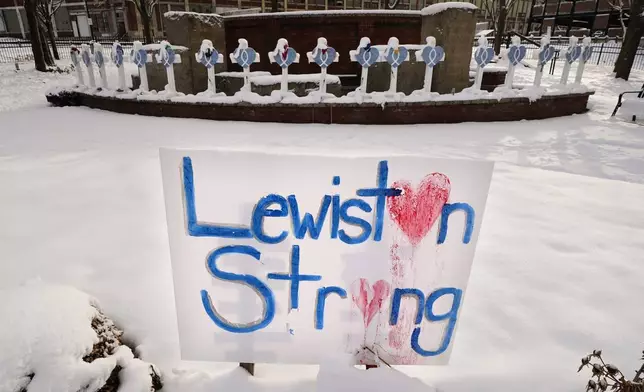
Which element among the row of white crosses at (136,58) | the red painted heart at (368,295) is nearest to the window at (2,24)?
the row of white crosses at (136,58)

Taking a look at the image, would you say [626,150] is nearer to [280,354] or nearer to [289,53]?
[289,53]

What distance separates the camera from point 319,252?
137 cm

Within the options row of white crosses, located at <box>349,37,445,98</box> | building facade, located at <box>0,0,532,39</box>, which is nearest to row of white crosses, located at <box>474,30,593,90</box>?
row of white crosses, located at <box>349,37,445,98</box>

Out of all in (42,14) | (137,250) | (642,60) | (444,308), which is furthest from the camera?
(642,60)

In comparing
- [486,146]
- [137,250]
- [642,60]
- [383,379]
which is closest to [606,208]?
[486,146]

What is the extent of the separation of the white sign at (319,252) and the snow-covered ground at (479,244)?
7.8 inches

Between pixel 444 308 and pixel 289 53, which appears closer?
pixel 444 308

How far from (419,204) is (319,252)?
1.31 feet

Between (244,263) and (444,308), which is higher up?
(244,263)

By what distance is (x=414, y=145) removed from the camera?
4.98 m

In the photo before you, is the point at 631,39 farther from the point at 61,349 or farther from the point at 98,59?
the point at 61,349

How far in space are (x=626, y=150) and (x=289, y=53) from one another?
16.6 ft

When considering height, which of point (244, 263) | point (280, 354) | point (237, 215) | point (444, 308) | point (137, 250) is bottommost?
point (137, 250)

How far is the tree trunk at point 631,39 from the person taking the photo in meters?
11.7
